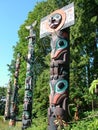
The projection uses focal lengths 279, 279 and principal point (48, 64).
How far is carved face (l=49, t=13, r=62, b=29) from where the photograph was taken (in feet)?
36.2

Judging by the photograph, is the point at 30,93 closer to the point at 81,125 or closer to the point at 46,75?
the point at 46,75

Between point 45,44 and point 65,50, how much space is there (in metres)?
13.6

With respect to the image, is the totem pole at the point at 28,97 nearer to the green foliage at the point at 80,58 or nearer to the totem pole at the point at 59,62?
the totem pole at the point at 59,62

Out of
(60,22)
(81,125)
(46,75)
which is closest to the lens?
(81,125)

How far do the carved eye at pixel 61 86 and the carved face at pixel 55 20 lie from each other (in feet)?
8.54

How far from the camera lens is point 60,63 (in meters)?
9.92

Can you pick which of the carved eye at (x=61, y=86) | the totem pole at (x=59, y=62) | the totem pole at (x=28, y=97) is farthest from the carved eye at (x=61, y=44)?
the totem pole at (x=28, y=97)

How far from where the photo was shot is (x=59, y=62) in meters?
9.97

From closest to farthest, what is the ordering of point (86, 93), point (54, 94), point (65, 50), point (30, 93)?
1. point (54, 94)
2. point (65, 50)
3. point (30, 93)
4. point (86, 93)

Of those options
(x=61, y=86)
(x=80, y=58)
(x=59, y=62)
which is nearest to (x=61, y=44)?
(x=59, y=62)

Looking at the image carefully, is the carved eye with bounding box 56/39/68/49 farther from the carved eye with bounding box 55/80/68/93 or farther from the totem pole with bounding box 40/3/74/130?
the carved eye with bounding box 55/80/68/93

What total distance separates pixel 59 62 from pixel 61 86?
1.01m

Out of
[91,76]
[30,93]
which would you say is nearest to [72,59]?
[91,76]

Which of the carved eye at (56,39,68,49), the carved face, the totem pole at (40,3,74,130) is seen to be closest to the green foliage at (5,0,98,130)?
the carved face
